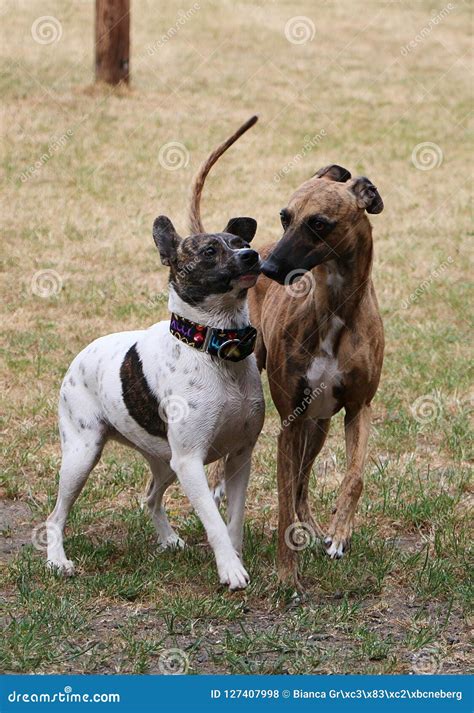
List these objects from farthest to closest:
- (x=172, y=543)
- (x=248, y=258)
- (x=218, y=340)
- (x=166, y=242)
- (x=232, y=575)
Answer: (x=172, y=543) < (x=166, y=242) < (x=218, y=340) < (x=248, y=258) < (x=232, y=575)

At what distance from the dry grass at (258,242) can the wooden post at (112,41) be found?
0.32 metres

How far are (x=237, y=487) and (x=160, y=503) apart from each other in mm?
653

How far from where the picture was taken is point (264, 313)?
5590 millimetres

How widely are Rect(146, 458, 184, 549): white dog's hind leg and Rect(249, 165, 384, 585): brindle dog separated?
0.66m

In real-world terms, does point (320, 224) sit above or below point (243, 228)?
above

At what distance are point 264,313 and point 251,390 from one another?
0.77 metres

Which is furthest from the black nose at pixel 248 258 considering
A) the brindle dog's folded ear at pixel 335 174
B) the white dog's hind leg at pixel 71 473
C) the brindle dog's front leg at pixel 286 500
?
the white dog's hind leg at pixel 71 473

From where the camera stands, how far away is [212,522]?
15.1 feet

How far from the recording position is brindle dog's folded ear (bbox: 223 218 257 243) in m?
5.11

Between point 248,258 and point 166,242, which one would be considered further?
point 166,242

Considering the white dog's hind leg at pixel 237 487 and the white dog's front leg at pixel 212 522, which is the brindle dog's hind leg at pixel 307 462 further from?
the white dog's front leg at pixel 212 522

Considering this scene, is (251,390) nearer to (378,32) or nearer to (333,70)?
(333,70)

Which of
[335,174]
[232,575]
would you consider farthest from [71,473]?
[335,174]

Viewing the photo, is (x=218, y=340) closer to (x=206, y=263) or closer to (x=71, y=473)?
(x=206, y=263)
